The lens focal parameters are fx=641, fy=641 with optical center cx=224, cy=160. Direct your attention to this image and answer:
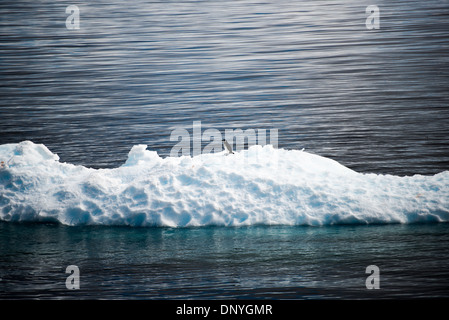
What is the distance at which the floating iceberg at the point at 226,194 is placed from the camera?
53.4 ft

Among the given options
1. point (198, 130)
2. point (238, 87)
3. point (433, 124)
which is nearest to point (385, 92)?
point (433, 124)

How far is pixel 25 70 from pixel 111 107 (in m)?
9.16

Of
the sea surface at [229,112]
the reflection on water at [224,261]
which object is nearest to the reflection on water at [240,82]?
the sea surface at [229,112]

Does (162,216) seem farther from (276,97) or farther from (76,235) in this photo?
(276,97)

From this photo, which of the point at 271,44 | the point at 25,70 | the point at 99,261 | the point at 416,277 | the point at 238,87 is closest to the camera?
the point at 416,277

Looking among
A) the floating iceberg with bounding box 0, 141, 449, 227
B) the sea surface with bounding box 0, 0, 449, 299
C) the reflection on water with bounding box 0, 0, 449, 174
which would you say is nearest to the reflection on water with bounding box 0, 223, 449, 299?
the sea surface with bounding box 0, 0, 449, 299

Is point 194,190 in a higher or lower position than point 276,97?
lower

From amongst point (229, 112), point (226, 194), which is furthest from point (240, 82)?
point (226, 194)

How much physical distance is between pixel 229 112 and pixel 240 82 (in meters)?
4.89

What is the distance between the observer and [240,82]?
1318 inches

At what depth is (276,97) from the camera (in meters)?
31.3

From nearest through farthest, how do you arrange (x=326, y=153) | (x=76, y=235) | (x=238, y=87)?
(x=76, y=235), (x=326, y=153), (x=238, y=87)

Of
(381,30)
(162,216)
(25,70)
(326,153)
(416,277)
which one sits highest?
(381,30)

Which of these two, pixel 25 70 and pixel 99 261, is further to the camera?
pixel 25 70
